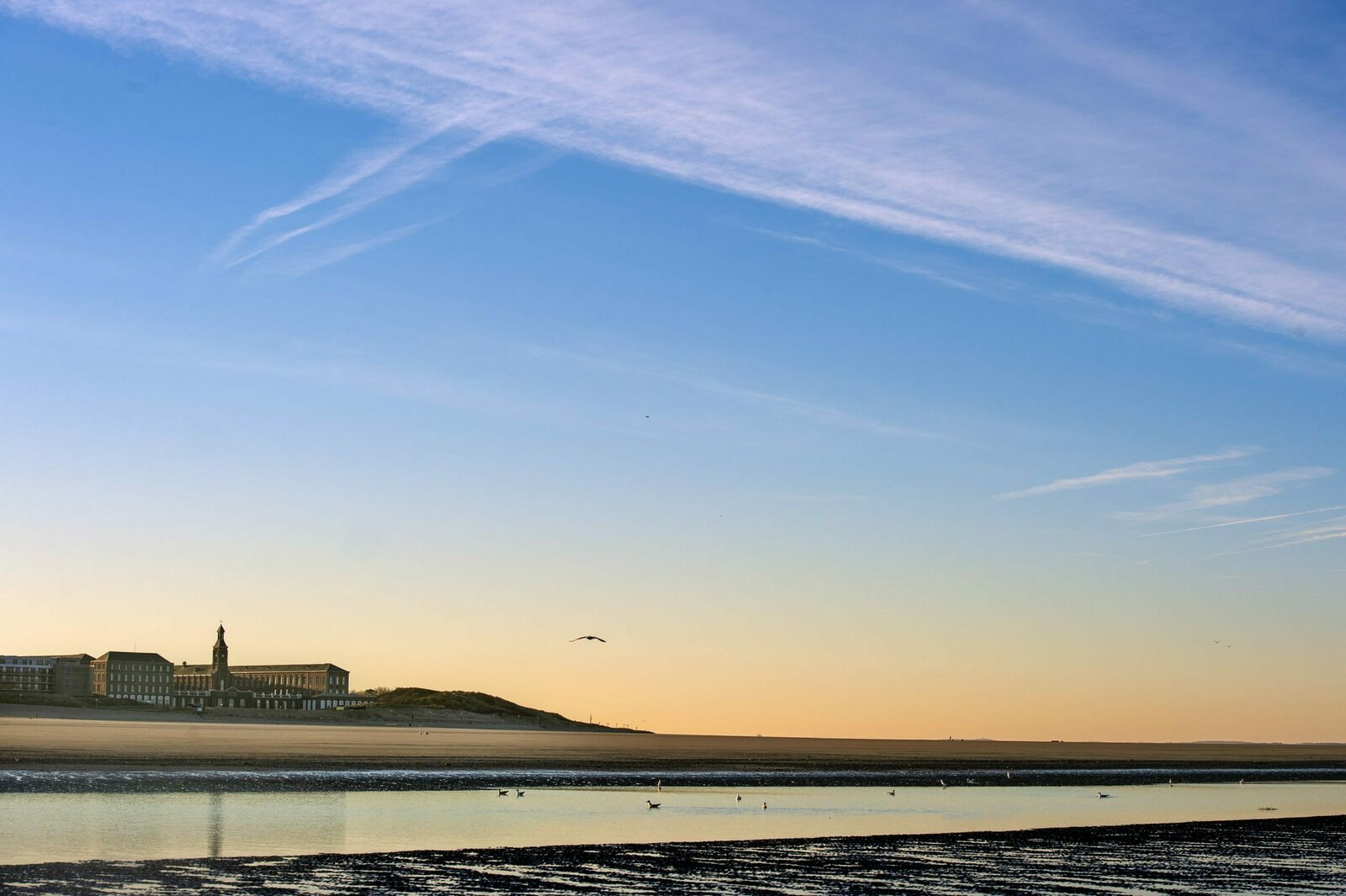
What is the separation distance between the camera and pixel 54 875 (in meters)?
32.5

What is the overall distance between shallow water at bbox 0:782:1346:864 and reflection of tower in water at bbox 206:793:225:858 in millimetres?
68

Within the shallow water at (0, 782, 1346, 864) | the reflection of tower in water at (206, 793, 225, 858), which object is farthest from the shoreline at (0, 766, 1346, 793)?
the reflection of tower in water at (206, 793, 225, 858)

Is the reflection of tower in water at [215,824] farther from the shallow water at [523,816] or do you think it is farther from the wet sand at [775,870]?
the wet sand at [775,870]

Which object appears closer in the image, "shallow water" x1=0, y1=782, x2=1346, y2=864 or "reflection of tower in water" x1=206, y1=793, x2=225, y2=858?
"reflection of tower in water" x1=206, y1=793, x2=225, y2=858

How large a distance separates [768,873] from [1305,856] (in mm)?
18311

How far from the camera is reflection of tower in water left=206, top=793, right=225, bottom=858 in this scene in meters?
39.8

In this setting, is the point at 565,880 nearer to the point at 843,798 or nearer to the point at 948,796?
the point at 843,798

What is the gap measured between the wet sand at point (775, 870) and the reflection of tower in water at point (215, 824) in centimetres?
283

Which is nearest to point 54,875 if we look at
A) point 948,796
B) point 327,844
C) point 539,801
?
point 327,844

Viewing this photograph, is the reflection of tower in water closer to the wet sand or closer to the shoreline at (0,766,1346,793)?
the wet sand

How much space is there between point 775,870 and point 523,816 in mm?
20708

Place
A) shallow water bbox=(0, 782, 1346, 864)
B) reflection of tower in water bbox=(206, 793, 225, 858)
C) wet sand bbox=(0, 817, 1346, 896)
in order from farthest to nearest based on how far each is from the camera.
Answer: shallow water bbox=(0, 782, 1346, 864), reflection of tower in water bbox=(206, 793, 225, 858), wet sand bbox=(0, 817, 1346, 896)

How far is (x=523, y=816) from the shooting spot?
55.9 m

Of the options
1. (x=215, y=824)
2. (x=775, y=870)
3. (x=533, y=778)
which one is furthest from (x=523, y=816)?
(x=533, y=778)
